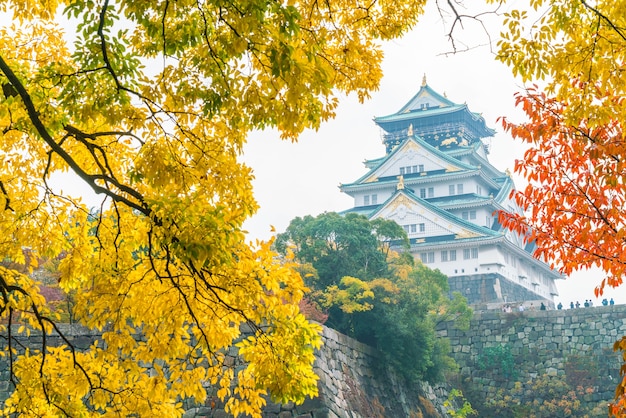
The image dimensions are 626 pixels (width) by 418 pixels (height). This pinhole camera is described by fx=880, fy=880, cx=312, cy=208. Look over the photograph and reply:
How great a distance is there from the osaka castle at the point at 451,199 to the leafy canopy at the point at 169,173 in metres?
34.3

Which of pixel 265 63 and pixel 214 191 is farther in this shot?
pixel 214 191

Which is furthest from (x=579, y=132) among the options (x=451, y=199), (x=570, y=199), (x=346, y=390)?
(x=451, y=199)

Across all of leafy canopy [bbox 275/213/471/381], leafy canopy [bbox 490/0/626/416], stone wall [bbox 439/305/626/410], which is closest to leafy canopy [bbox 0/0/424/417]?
leafy canopy [bbox 490/0/626/416]

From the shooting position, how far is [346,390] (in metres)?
17.9

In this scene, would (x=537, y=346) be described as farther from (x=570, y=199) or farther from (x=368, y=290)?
(x=570, y=199)

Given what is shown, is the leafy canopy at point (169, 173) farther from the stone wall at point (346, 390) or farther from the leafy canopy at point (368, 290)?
the leafy canopy at point (368, 290)

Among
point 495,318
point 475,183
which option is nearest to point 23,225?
point 495,318

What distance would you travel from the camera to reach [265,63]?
19.4ft

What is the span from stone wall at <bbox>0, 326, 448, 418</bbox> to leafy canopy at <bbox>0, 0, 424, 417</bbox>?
571 cm

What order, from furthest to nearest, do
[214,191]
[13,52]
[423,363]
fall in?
[423,363] < [13,52] < [214,191]

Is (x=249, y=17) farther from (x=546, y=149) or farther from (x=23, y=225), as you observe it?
(x=546, y=149)

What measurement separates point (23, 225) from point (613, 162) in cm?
478

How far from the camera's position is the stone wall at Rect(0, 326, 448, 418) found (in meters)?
15.5

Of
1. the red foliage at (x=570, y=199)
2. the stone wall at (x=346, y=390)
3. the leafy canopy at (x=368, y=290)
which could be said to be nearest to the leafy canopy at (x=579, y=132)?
the red foliage at (x=570, y=199)
